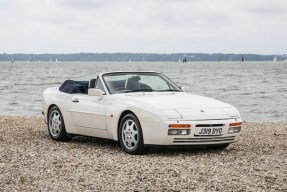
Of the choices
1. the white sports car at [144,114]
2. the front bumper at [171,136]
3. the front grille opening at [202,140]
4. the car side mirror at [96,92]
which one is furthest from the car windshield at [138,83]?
the front grille opening at [202,140]

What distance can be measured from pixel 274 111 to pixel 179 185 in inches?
824

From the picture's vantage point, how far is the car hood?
873cm

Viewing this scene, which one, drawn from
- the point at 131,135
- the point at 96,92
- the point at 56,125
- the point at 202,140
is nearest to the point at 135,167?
the point at 131,135

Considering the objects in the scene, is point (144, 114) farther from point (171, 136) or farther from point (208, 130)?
point (208, 130)

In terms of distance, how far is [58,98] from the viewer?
11.1 m

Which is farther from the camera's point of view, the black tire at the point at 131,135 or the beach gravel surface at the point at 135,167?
the black tire at the point at 131,135

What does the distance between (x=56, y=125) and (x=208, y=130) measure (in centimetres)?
356

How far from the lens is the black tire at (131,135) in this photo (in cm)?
894

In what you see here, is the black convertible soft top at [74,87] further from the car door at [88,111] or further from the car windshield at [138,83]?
the car windshield at [138,83]

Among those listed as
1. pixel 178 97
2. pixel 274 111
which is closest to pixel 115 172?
pixel 178 97

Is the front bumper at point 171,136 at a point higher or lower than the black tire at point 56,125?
higher

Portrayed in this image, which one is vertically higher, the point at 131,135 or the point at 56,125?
the point at 131,135

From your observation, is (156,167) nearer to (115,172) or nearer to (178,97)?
(115,172)

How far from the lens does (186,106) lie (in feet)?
29.4
